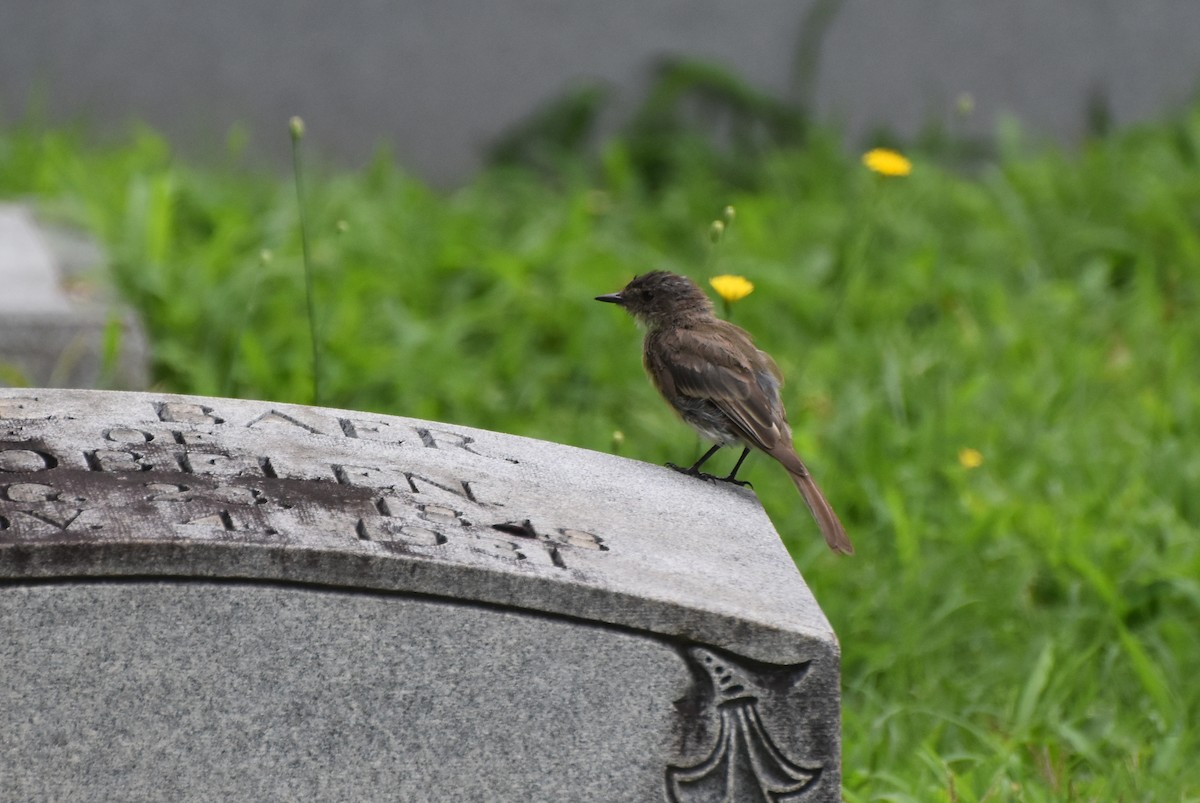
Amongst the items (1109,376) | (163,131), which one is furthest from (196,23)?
(1109,376)

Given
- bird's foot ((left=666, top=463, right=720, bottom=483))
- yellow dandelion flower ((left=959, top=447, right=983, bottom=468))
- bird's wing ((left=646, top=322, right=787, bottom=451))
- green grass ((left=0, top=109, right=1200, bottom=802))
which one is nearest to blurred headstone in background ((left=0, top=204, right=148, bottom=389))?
green grass ((left=0, top=109, right=1200, bottom=802))

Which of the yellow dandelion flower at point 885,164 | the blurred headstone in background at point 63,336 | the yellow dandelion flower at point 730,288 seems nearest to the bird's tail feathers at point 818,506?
the yellow dandelion flower at point 730,288

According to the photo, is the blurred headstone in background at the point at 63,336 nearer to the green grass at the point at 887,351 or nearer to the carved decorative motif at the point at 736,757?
the green grass at the point at 887,351

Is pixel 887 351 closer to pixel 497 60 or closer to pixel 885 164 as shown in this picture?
pixel 885 164

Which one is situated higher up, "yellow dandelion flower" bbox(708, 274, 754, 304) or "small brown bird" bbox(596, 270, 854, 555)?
"yellow dandelion flower" bbox(708, 274, 754, 304)

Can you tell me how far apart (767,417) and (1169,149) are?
4.42 m

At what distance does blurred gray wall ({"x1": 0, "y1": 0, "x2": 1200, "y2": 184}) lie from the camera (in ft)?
19.8

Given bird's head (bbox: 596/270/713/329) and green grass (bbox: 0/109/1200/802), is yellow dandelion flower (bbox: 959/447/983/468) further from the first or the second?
bird's head (bbox: 596/270/713/329)

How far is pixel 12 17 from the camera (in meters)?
5.92

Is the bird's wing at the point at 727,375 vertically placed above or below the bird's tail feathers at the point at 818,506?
above

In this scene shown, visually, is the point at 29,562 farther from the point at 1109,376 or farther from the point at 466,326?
the point at 1109,376

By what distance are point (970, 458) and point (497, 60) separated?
320cm

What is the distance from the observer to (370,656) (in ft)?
6.32

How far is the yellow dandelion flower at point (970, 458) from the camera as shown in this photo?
153 inches
